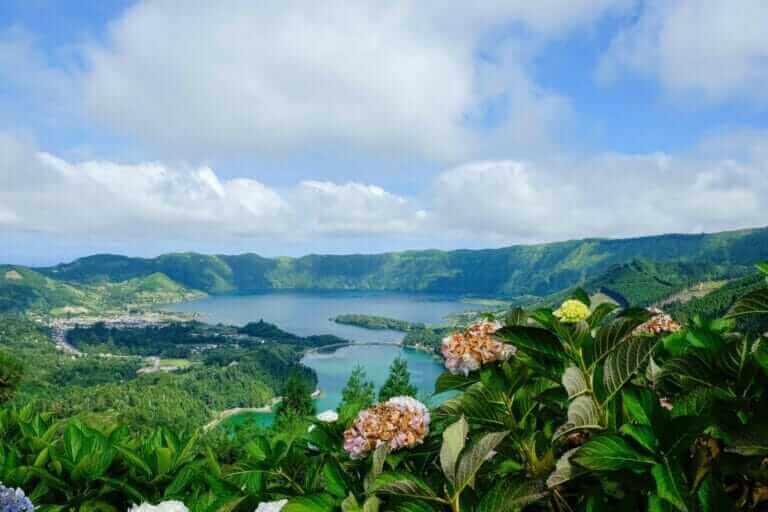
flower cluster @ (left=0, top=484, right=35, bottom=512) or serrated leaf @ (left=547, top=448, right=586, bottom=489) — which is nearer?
serrated leaf @ (left=547, top=448, right=586, bottom=489)

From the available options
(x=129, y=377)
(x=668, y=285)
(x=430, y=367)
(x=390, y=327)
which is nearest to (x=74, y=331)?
(x=129, y=377)

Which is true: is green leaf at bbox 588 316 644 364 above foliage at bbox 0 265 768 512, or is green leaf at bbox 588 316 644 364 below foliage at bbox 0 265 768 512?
above

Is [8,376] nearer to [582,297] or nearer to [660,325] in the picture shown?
[582,297]

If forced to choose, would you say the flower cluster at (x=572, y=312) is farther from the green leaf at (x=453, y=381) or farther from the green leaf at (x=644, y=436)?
the green leaf at (x=644, y=436)

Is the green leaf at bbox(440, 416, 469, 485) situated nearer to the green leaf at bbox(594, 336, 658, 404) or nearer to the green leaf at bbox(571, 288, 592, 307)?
the green leaf at bbox(594, 336, 658, 404)

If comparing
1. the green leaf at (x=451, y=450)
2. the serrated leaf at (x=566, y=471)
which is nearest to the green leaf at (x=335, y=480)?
the green leaf at (x=451, y=450)

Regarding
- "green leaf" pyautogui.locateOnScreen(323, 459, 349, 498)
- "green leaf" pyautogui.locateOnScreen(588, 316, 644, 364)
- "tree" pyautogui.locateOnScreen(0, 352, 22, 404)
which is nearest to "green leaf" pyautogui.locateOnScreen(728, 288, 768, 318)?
"green leaf" pyautogui.locateOnScreen(588, 316, 644, 364)
